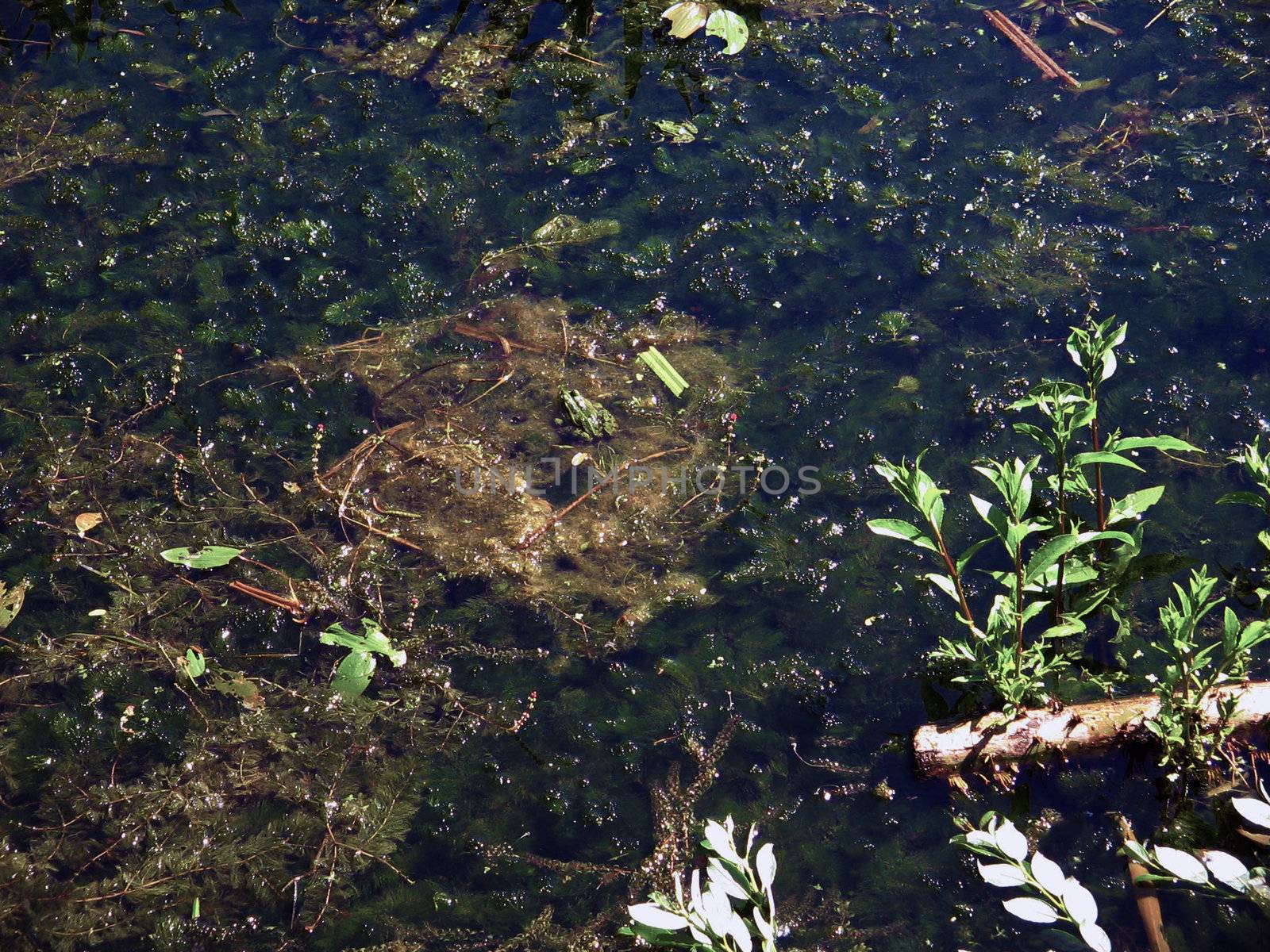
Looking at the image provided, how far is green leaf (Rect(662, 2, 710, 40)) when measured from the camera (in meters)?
4.45

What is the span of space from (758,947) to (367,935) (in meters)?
1.04

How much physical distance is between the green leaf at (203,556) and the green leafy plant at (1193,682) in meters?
2.73

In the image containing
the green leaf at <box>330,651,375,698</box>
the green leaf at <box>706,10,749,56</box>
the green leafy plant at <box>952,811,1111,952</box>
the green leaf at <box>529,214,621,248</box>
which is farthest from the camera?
the green leaf at <box>706,10,749,56</box>

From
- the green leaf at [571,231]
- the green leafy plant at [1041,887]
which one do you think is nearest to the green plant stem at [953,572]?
the green leafy plant at [1041,887]

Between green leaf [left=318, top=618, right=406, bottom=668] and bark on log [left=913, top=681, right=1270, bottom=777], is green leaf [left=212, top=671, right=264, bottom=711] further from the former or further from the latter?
bark on log [left=913, top=681, right=1270, bottom=777]

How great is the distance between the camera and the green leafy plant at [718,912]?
190 cm

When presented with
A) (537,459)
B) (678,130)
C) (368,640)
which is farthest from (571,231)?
(368,640)

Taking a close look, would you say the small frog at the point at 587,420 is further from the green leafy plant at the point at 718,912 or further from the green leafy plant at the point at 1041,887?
the green leafy plant at the point at 1041,887

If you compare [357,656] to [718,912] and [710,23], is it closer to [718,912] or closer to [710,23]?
[718,912]

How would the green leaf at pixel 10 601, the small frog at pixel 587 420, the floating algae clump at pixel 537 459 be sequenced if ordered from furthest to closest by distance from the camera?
the small frog at pixel 587 420, the floating algae clump at pixel 537 459, the green leaf at pixel 10 601

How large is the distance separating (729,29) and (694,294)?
5.08 ft

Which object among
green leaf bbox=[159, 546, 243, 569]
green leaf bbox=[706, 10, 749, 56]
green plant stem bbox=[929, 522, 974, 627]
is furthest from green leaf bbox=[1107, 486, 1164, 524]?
green leaf bbox=[706, 10, 749, 56]

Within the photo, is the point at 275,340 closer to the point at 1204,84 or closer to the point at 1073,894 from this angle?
the point at 1073,894

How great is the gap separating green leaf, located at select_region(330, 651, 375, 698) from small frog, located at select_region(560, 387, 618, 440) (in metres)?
1.11
